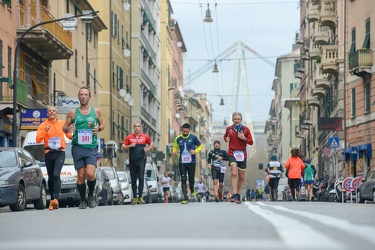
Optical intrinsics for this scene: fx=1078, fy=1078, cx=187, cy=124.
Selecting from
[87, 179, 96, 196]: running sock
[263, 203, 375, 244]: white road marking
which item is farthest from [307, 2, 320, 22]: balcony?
[263, 203, 375, 244]: white road marking

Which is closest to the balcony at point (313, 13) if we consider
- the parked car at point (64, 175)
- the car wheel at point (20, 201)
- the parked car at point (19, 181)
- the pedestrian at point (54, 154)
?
the parked car at point (64, 175)

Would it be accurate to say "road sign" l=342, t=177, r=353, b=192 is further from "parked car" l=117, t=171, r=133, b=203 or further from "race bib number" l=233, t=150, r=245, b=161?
"race bib number" l=233, t=150, r=245, b=161

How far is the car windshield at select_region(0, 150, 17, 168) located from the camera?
21672mm

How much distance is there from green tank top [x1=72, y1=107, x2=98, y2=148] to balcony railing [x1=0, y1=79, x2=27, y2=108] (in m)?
19.6

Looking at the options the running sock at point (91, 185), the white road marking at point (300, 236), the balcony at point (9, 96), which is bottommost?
the white road marking at point (300, 236)

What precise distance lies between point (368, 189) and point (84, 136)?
18.1 metres

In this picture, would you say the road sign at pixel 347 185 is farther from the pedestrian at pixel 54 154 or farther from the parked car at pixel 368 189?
the pedestrian at pixel 54 154

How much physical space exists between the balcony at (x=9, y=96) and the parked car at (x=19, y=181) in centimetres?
1458

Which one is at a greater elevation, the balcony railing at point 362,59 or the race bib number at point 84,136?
the balcony railing at point 362,59

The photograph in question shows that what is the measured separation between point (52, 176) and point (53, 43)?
82.6 feet

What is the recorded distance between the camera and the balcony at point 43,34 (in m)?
42.0

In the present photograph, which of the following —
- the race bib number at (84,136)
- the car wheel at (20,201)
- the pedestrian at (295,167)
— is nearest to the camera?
the race bib number at (84,136)

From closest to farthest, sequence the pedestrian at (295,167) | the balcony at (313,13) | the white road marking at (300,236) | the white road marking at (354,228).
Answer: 1. the white road marking at (300,236)
2. the white road marking at (354,228)
3. the pedestrian at (295,167)
4. the balcony at (313,13)

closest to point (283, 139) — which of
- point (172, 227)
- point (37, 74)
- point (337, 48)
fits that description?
point (337, 48)
